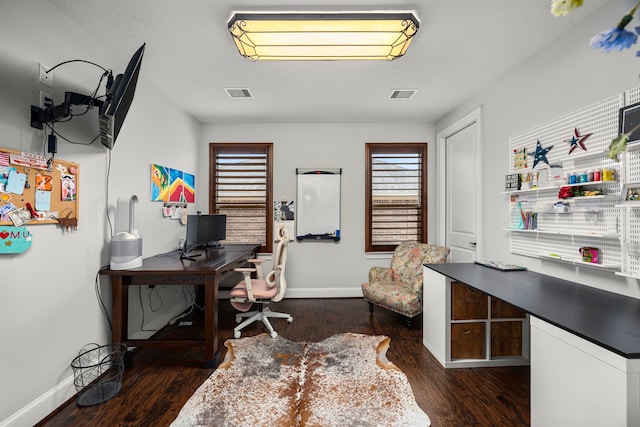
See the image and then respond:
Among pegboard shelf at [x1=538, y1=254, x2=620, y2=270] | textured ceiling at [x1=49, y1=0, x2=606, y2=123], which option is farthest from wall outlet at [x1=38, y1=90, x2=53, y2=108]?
pegboard shelf at [x1=538, y1=254, x2=620, y2=270]

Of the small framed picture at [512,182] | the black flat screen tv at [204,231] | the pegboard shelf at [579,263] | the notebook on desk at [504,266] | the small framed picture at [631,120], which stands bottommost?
the notebook on desk at [504,266]

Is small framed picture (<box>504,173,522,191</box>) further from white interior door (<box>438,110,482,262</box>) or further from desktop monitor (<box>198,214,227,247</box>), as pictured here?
desktop monitor (<box>198,214,227,247</box>)

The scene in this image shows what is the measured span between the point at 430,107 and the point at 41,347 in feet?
13.6

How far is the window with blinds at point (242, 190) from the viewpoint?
167 inches

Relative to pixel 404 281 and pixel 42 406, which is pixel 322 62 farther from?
pixel 42 406

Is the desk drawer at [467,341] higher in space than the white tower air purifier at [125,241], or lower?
lower

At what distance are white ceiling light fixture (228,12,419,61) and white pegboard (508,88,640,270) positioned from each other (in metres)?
1.30

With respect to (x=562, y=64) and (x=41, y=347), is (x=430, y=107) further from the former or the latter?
(x=41, y=347)

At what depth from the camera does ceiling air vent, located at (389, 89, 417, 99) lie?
3160 mm

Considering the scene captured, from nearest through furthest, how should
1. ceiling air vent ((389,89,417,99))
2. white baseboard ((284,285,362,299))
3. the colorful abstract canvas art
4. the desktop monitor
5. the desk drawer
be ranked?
the desk drawer
the colorful abstract canvas art
ceiling air vent ((389,89,417,99))
the desktop monitor
white baseboard ((284,285,362,299))

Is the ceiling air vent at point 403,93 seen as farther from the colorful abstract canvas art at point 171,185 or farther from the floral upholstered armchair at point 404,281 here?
the colorful abstract canvas art at point 171,185

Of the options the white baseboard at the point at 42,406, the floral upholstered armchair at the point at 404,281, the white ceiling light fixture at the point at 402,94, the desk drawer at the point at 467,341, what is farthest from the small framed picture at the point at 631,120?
the white baseboard at the point at 42,406

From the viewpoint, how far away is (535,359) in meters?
1.60

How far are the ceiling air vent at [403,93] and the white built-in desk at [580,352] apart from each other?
212 cm
